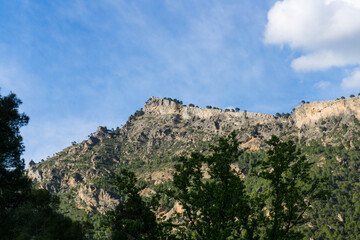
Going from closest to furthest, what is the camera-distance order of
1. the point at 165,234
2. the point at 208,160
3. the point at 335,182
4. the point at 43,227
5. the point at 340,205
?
the point at 165,234, the point at 208,160, the point at 43,227, the point at 340,205, the point at 335,182

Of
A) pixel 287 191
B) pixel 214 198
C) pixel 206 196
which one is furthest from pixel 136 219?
pixel 287 191

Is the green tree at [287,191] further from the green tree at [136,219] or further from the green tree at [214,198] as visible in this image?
the green tree at [136,219]

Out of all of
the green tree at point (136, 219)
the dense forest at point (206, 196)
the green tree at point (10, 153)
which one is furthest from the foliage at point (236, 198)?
the green tree at point (10, 153)

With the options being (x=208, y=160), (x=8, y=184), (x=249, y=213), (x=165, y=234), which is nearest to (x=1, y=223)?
(x=8, y=184)

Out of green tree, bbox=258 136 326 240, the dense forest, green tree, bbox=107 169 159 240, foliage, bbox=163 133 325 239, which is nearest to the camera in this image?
green tree, bbox=107 169 159 240

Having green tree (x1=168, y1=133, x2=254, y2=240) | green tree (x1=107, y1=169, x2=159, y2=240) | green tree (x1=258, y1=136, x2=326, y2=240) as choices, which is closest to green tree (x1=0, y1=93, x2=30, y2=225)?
green tree (x1=107, y1=169, x2=159, y2=240)

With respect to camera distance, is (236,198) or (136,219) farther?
(236,198)

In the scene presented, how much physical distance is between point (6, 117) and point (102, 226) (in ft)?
35.9

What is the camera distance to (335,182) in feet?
632

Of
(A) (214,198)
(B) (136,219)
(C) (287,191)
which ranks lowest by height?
(B) (136,219)

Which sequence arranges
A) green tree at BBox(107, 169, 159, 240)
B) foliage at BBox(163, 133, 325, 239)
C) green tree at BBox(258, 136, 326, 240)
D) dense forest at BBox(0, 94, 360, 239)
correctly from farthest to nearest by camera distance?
green tree at BBox(258, 136, 326, 240) < foliage at BBox(163, 133, 325, 239) < dense forest at BBox(0, 94, 360, 239) < green tree at BBox(107, 169, 159, 240)

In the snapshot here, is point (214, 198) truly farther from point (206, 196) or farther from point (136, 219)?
point (136, 219)

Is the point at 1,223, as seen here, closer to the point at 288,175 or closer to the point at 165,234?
the point at 165,234

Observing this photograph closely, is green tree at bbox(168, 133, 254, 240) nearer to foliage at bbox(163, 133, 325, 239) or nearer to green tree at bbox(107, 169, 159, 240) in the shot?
foliage at bbox(163, 133, 325, 239)
